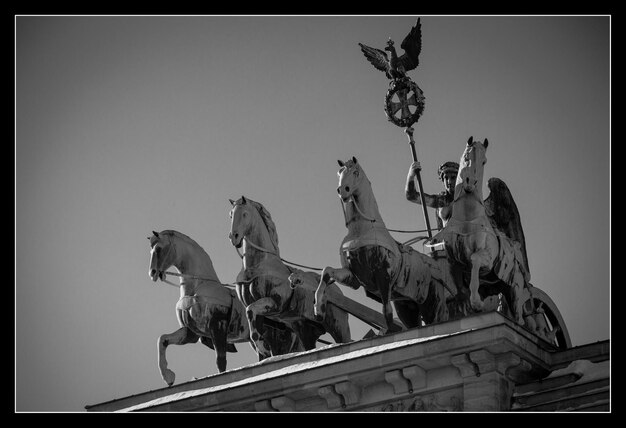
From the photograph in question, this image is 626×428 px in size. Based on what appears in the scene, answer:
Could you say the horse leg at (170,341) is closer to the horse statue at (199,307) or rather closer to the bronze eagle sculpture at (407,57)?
the horse statue at (199,307)

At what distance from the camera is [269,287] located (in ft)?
113

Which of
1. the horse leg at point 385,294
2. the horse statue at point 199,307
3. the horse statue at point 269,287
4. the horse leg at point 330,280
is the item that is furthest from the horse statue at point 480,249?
the horse statue at point 199,307

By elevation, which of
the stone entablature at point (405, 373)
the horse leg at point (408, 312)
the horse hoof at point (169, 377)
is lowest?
the stone entablature at point (405, 373)

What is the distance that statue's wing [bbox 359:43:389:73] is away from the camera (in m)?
35.7

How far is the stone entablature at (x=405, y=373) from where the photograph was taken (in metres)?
31.1

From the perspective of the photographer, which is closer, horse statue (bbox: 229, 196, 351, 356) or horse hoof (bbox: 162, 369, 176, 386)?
horse statue (bbox: 229, 196, 351, 356)

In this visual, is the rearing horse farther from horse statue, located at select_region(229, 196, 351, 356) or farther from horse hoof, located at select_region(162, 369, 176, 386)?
horse hoof, located at select_region(162, 369, 176, 386)

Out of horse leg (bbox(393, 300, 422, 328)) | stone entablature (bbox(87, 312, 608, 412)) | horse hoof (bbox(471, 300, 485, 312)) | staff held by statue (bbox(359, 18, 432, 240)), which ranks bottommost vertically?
stone entablature (bbox(87, 312, 608, 412))

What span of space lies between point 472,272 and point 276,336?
13.5 ft

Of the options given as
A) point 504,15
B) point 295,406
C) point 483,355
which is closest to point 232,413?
point 295,406

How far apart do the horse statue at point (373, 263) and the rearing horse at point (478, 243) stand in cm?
68

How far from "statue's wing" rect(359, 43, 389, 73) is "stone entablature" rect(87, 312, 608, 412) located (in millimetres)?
4917

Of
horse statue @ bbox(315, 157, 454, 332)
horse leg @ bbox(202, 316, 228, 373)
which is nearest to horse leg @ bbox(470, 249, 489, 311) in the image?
horse statue @ bbox(315, 157, 454, 332)

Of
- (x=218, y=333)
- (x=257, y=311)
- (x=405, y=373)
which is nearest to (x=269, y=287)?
(x=257, y=311)
